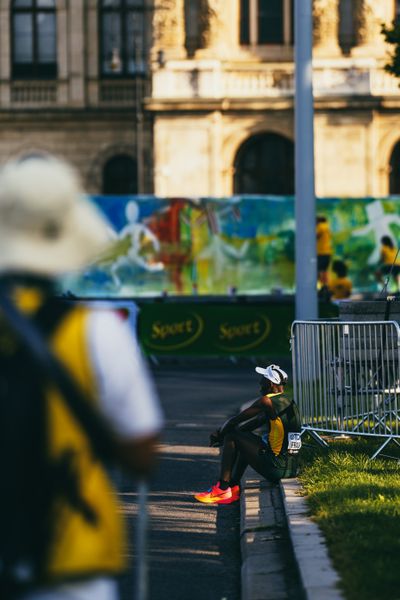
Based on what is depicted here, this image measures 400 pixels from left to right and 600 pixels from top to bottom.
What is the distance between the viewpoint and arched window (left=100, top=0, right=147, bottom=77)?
45531 millimetres

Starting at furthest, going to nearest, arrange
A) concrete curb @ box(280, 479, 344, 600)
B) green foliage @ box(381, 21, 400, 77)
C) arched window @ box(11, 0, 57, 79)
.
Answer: arched window @ box(11, 0, 57, 79) → green foliage @ box(381, 21, 400, 77) → concrete curb @ box(280, 479, 344, 600)

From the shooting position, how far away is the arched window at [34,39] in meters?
45.8

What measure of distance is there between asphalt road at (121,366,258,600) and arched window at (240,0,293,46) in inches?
999

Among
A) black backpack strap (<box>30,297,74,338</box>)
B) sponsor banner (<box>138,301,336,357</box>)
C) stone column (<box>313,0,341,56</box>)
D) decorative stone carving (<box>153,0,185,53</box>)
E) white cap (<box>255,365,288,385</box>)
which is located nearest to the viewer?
black backpack strap (<box>30,297,74,338</box>)

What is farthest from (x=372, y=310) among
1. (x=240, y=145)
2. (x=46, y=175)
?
(x=240, y=145)

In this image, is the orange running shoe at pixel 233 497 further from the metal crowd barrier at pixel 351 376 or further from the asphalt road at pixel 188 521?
the metal crowd barrier at pixel 351 376

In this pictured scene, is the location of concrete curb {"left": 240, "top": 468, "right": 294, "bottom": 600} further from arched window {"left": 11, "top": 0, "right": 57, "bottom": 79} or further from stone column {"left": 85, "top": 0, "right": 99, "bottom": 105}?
arched window {"left": 11, "top": 0, "right": 57, "bottom": 79}

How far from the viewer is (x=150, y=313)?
23.6 meters

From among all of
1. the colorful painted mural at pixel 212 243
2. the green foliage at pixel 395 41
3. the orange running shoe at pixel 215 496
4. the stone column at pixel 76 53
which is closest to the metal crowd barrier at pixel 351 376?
the orange running shoe at pixel 215 496

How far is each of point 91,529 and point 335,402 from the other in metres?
7.82

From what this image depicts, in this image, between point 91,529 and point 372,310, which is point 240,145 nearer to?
point 372,310

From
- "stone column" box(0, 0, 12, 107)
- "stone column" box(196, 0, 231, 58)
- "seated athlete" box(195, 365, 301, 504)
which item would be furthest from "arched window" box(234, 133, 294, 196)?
"seated athlete" box(195, 365, 301, 504)

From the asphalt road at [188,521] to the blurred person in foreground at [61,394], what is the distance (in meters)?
3.92

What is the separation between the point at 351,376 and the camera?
37.5 feet
